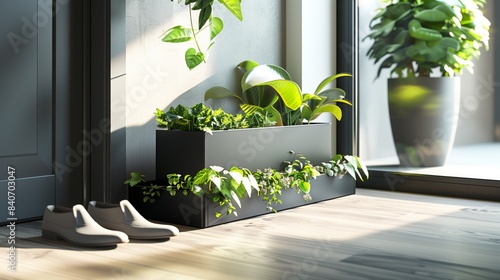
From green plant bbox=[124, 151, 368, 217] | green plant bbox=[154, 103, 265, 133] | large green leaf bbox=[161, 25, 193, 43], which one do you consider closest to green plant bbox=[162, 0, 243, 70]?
large green leaf bbox=[161, 25, 193, 43]

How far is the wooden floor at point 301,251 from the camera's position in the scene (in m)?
1.80

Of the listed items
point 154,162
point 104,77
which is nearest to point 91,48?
point 104,77

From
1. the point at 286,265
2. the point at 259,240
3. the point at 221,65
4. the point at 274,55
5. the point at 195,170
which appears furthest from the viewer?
the point at 274,55

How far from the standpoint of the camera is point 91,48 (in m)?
2.60

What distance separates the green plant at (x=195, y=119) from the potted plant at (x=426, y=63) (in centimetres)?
105

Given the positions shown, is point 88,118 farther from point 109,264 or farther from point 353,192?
point 353,192

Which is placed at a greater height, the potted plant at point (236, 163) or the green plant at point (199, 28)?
the green plant at point (199, 28)

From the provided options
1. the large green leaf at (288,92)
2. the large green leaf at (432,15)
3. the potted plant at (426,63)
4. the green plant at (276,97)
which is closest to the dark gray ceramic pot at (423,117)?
the potted plant at (426,63)

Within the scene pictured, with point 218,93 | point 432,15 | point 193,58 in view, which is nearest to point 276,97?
point 218,93

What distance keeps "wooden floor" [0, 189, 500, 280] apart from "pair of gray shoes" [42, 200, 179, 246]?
0.11ft

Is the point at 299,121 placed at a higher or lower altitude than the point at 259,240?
higher

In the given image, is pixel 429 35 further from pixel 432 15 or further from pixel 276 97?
pixel 276 97

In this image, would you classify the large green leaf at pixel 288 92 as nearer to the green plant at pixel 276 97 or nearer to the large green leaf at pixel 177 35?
the green plant at pixel 276 97

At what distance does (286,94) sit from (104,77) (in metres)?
0.77
